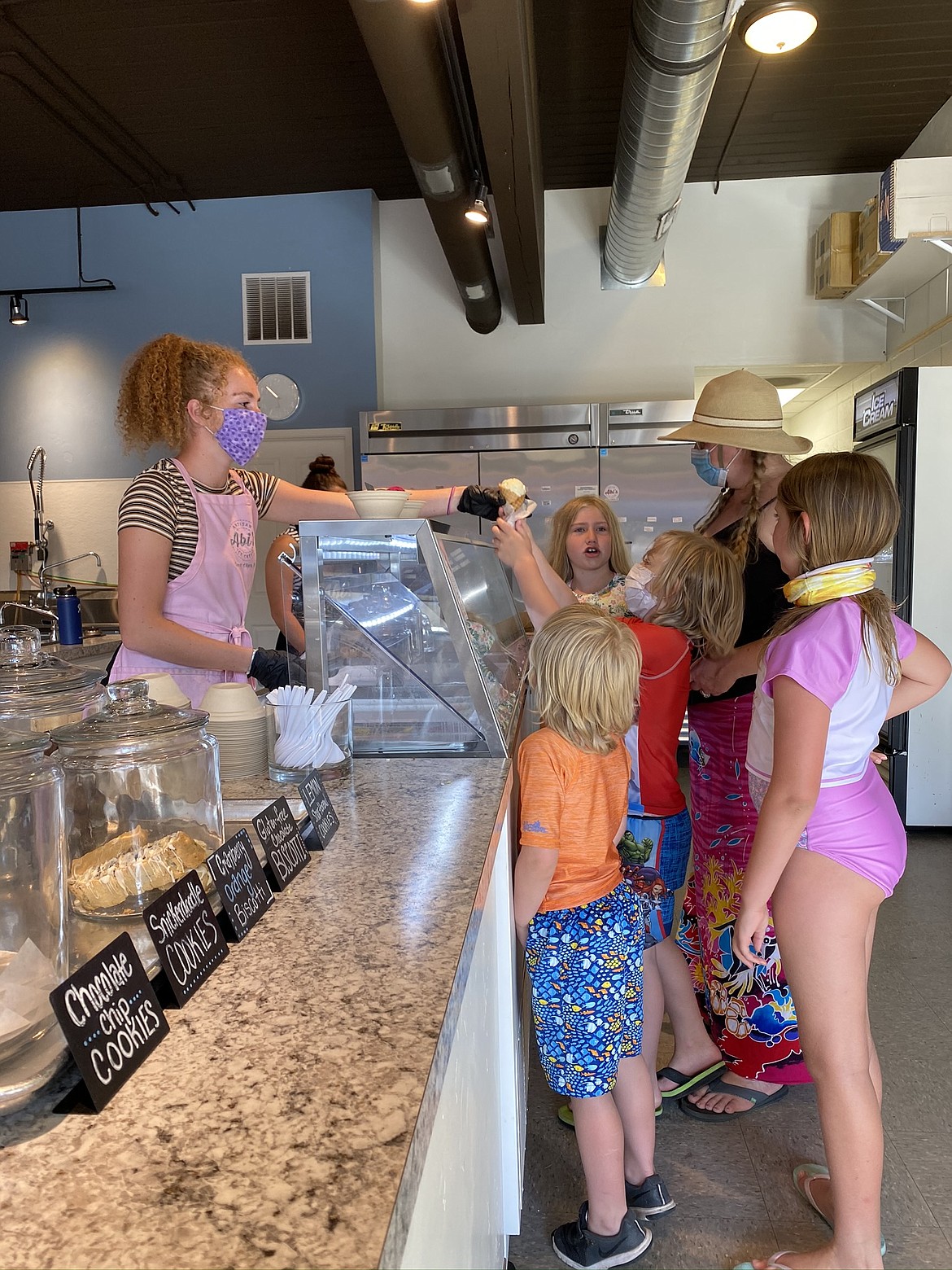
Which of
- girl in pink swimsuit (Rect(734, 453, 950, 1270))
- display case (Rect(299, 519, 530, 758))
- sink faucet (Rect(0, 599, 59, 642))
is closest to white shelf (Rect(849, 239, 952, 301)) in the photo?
girl in pink swimsuit (Rect(734, 453, 950, 1270))

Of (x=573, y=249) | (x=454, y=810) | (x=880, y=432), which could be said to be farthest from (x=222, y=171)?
(x=454, y=810)

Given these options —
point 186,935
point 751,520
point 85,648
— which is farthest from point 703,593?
point 85,648

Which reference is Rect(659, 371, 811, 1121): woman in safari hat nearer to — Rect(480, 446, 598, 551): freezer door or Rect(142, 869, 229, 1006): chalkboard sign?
Rect(142, 869, 229, 1006): chalkboard sign

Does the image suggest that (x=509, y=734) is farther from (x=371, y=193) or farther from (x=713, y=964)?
(x=371, y=193)

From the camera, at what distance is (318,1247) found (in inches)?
20.2

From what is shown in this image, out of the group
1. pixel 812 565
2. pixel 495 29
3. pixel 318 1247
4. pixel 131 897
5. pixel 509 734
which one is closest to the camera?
pixel 318 1247

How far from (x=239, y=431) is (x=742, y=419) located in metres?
1.36

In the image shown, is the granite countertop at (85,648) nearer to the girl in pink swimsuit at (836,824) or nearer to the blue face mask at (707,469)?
the blue face mask at (707,469)

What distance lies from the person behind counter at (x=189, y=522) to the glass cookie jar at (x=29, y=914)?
3.55 feet

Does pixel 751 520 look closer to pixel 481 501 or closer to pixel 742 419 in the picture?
pixel 742 419

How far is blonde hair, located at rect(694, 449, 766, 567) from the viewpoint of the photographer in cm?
231

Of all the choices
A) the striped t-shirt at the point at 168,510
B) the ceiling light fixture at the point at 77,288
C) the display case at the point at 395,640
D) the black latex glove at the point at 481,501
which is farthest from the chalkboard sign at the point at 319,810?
the ceiling light fixture at the point at 77,288

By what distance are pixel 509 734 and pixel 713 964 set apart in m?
0.94

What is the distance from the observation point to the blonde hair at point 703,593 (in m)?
2.17
